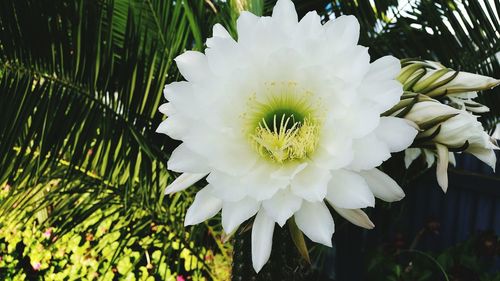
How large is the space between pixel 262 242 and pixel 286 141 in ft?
0.39

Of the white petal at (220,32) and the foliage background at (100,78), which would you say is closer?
the white petal at (220,32)

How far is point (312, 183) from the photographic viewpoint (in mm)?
480

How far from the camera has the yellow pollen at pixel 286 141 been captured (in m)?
0.54

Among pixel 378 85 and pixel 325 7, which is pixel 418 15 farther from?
pixel 378 85

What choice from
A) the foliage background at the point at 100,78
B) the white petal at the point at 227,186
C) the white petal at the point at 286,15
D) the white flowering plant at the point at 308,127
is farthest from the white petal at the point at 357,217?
the foliage background at the point at 100,78

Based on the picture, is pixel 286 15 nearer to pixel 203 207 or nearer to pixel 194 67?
pixel 194 67

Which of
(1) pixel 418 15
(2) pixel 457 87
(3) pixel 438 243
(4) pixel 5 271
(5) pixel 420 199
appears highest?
(2) pixel 457 87

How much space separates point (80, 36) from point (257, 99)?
0.80m

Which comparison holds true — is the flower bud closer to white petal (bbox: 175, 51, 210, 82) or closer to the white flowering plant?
the white flowering plant

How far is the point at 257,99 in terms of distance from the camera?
1.83ft

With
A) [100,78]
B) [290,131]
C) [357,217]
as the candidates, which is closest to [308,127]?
[290,131]

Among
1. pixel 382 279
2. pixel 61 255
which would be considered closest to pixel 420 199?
pixel 382 279

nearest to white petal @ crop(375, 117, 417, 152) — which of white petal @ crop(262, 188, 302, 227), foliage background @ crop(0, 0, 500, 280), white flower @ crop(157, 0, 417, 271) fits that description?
white flower @ crop(157, 0, 417, 271)

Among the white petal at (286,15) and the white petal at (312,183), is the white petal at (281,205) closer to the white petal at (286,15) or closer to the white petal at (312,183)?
the white petal at (312,183)
